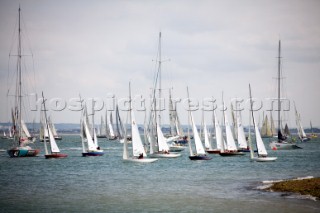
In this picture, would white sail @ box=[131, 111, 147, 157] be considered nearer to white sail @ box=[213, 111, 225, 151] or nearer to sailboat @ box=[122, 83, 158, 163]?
sailboat @ box=[122, 83, 158, 163]

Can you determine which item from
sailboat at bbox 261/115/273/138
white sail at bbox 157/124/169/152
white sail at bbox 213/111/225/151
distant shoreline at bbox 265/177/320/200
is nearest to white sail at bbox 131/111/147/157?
white sail at bbox 157/124/169/152

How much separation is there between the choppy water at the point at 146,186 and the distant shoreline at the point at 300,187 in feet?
6.37

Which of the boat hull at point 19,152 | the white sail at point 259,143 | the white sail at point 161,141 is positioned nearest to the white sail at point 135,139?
the white sail at point 161,141

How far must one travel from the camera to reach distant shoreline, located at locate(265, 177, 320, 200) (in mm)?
43469

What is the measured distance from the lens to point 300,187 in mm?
45938

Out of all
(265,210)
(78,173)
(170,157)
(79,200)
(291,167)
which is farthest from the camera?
(170,157)

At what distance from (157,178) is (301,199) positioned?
77.0 feet

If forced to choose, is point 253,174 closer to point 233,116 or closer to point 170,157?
point 170,157

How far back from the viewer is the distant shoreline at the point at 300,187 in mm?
43469

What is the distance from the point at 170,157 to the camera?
87.7 m

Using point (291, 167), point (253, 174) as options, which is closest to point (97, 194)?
point (253, 174)

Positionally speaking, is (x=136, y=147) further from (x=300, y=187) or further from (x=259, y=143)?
(x=300, y=187)

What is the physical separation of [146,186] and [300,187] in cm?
1706

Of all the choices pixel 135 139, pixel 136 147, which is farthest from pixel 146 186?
pixel 136 147
